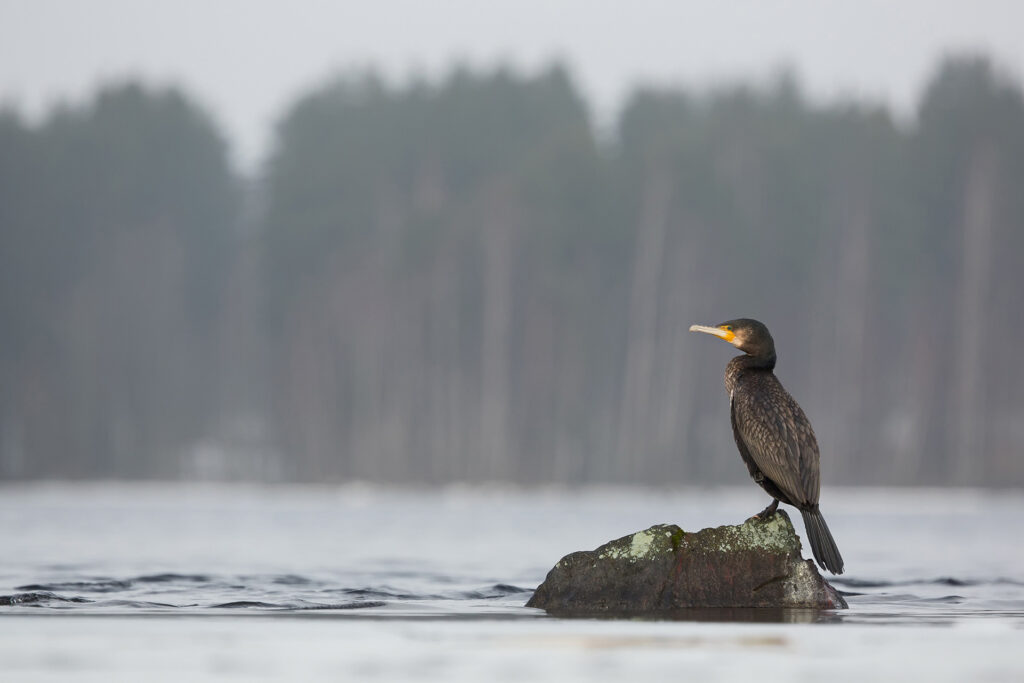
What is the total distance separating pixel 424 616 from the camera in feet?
31.7

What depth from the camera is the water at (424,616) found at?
22.6 feet

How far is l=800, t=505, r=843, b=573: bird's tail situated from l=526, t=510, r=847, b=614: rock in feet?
0.27

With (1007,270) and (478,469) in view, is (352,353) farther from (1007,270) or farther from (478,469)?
(1007,270)

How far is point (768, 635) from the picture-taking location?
7.98 meters

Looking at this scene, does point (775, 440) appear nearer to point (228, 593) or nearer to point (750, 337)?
point (750, 337)

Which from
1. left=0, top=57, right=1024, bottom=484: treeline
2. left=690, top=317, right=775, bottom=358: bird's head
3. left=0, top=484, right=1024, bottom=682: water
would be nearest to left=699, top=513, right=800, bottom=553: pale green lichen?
left=0, top=484, right=1024, bottom=682: water

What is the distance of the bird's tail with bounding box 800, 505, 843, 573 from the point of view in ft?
30.9

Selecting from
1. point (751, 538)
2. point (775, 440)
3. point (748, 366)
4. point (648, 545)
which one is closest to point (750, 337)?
point (748, 366)

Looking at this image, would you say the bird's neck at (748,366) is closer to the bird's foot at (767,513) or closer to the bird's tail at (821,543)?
the bird's foot at (767,513)

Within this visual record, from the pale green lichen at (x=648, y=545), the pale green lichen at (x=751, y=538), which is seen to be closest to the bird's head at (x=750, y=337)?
the pale green lichen at (x=751, y=538)

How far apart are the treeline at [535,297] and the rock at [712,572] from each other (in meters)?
47.6

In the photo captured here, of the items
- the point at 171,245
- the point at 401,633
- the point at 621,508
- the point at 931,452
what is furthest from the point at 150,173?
the point at 401,633

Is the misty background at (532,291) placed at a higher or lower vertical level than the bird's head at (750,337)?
higher

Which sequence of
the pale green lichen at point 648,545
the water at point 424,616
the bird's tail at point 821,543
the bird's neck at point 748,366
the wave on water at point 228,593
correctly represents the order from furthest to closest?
the wave on water at point 228,593 < the bird's neck at point 748,366 < the pale green lichen at point 648,545 < the bird's tail at point 821,543 < the water at point 424,616
